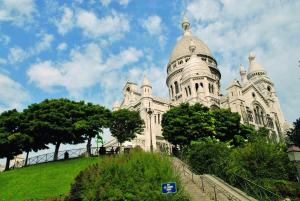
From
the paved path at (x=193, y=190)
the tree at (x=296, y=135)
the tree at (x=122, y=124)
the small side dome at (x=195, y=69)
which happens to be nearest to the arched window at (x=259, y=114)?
the small side dome at (x=195, y=69)

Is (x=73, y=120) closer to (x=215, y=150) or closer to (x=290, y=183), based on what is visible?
(x=215, y=150)

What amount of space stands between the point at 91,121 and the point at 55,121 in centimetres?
394

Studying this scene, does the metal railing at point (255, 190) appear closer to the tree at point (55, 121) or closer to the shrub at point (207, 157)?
the shrub at point (207, 157)

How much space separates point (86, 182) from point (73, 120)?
21.7 m

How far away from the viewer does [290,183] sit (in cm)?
2236

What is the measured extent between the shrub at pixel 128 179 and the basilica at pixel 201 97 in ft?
96.7

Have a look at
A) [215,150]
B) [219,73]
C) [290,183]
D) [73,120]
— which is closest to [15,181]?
[73,120]

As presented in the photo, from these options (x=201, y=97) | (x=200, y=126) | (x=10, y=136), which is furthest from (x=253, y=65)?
(x=10, y=136)

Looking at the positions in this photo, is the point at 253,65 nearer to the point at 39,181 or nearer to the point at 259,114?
the point at 259,114

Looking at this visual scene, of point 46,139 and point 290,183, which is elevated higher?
point 46,139

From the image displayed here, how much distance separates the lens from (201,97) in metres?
57.8

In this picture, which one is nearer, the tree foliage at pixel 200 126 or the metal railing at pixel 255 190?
the metal railing at pixel 255 190

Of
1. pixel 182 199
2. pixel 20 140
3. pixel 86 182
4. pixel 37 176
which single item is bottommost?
pixel 182 199

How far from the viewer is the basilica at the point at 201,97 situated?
5562 cm
